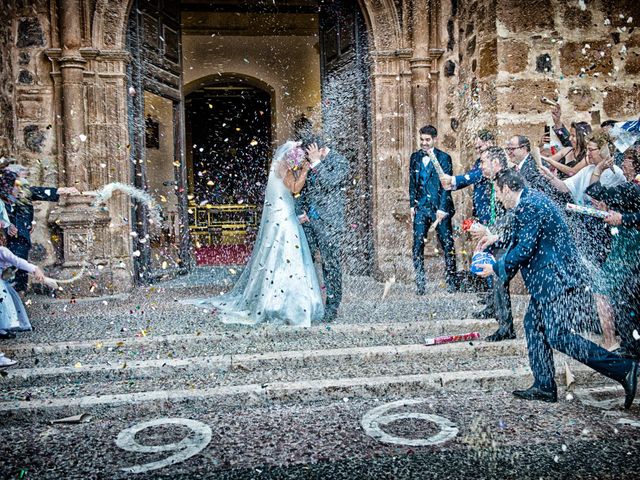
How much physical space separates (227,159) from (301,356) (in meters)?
16.7

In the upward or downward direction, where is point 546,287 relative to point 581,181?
downward

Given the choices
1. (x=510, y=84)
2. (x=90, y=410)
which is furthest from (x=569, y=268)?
(x=510, y=84)

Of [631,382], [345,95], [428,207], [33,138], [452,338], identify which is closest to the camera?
[631,382]

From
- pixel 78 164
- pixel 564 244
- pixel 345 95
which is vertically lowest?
pixel 564 244

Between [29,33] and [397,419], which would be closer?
[397,419]

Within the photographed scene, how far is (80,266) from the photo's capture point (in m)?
7.28

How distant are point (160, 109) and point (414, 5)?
3973 millimetres

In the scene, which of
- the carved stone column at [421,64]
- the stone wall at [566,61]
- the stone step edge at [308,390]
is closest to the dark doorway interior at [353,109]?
the carved stone column at [421,64]

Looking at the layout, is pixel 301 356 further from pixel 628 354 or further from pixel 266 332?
pixel 628 354

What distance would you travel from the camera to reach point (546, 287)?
348 cm

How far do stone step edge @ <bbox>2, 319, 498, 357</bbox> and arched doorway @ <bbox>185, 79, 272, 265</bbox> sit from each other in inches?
399

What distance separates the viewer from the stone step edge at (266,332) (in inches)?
187

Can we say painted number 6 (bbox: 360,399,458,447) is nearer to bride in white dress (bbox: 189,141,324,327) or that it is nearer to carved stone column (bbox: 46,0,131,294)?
bride in white dress (bbox: 189,141,324,327)

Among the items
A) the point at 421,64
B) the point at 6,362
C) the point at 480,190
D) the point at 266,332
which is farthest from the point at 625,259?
the point at 6,362
